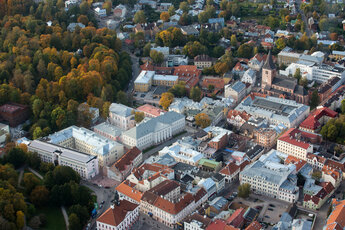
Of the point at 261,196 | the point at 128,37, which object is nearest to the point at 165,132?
the point at 261,196

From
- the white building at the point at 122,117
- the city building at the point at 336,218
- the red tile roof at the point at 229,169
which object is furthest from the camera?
the white building at the point at 122,117

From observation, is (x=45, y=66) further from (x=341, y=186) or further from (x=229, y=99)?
(x=341, y=186)

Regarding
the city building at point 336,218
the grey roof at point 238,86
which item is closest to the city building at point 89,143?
the grey roof at point 238,86

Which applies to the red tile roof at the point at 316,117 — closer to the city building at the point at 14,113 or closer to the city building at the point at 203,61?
the city building at the point at 203,61

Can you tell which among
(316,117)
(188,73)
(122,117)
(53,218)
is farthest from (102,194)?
(188,73)

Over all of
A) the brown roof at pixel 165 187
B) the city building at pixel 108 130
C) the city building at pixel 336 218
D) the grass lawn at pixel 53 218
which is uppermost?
the city building at pixel 336 218

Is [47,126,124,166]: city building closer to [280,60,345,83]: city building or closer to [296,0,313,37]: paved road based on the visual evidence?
[280,60,345,83]: city building

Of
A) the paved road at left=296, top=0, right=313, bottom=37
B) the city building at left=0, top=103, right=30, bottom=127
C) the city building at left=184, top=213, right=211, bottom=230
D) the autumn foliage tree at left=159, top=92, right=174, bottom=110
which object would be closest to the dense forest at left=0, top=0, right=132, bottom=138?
the city building at left=0, top=103, right=30, bottom=127
